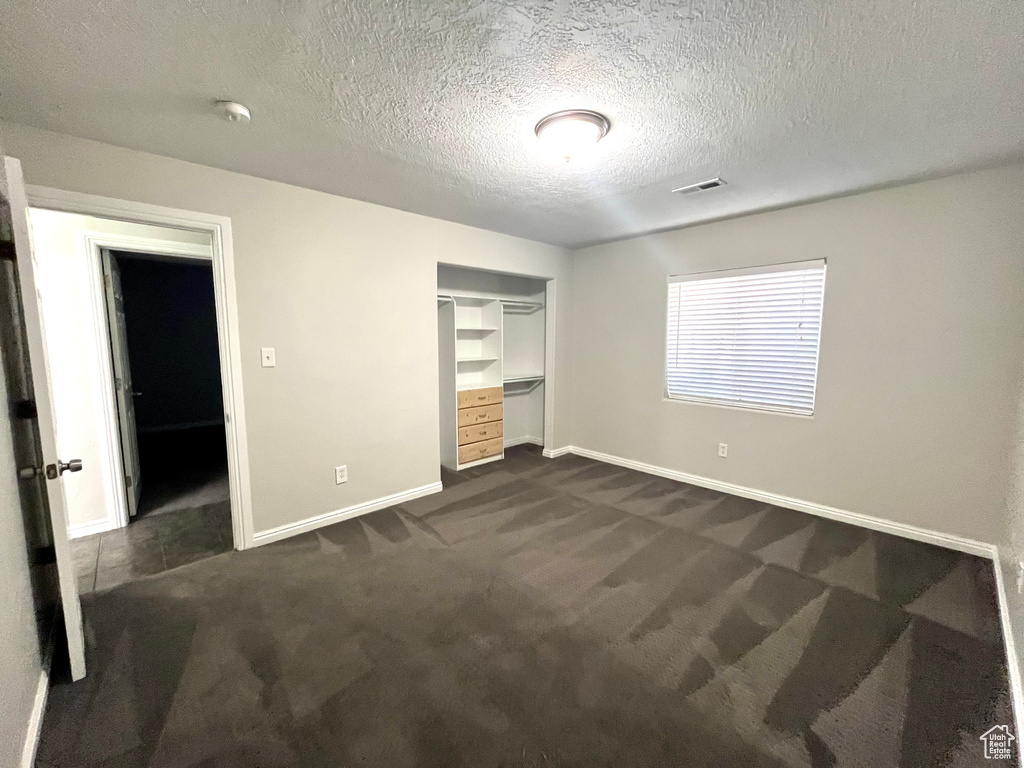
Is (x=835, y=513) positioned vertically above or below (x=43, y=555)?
below

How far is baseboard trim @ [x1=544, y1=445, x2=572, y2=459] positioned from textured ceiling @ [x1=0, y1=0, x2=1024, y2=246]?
3.04 metres

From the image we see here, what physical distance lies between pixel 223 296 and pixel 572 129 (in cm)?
221

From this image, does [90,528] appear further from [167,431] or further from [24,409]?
[167,431]

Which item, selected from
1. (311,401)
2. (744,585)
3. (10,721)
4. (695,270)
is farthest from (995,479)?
(10,721)

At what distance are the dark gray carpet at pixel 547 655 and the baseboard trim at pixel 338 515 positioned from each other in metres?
0.10

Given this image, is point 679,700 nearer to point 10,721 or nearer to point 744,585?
point 744,585

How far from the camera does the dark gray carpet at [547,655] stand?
1.40 meters

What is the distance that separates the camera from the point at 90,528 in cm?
288

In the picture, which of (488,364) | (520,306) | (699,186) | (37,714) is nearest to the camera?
(37,714)

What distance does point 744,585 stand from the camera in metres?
2.27

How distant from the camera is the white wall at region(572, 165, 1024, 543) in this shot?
241cm

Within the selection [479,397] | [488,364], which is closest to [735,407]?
[479,397]

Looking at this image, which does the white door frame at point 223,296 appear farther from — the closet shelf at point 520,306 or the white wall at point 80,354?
the closet shelf at point 520,306

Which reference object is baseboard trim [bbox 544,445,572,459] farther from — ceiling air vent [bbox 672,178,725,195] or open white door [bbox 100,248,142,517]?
open white door [bbox 100,248,142,517]
